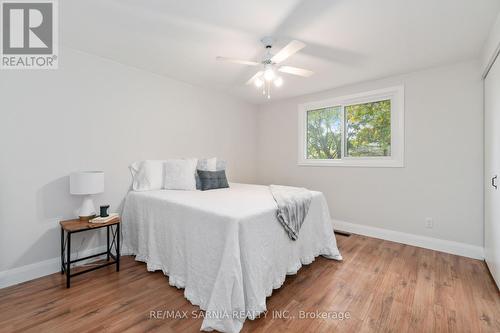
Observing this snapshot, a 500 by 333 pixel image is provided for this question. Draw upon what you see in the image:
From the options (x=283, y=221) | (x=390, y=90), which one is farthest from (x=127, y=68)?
(x=390, y=90)

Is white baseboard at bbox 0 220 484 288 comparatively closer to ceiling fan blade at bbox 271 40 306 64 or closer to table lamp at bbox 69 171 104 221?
table lamp at bbox 69 171 104 221

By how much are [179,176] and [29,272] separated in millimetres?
1663

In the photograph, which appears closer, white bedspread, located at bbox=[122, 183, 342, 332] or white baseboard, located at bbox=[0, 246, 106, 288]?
white bedspread, located at bbox=[122, 183, 342, 332]

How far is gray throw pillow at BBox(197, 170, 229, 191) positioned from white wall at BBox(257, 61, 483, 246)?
1.90 m

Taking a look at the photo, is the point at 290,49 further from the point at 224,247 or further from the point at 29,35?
the point at 29,35

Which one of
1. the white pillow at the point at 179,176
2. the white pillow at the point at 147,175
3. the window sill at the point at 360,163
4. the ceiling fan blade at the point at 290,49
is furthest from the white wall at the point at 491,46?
the white pillow at the point at 147,175

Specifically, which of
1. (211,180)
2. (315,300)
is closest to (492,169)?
(315,300)

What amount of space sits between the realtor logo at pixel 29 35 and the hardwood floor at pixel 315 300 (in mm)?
2106

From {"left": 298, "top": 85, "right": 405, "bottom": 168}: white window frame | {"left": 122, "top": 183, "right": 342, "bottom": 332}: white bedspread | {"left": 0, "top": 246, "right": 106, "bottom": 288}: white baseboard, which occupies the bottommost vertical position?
{"left": 0, "top": 246, "right": 106, "bottom": 288}: white baseboard

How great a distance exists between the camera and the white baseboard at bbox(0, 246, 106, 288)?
205 cm

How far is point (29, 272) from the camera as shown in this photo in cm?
216

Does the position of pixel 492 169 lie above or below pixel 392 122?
below

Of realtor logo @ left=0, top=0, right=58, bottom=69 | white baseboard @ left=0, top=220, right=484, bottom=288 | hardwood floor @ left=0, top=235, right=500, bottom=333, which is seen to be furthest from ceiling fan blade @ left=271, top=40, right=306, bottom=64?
white baseboard @ left=0, top=220, right=484, bottom=288

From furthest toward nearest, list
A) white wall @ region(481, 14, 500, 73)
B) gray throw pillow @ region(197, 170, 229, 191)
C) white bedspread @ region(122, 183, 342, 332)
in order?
gray throw pillow @ region(197, 170, 229, 191)
white wall @ region(481, 14, 500, 73)
white bedspread @ region(122, 183, 342, 332)
